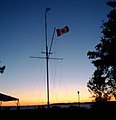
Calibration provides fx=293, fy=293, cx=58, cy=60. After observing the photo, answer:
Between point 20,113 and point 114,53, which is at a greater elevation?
point 114,53

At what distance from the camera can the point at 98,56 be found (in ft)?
120

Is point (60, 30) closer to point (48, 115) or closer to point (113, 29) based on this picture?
point (113, 29)

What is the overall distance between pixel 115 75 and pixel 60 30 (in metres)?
9.13

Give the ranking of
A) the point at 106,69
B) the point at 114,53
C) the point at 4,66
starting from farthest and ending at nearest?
the point at 4,66, the point at 106,69, the point at 114,53

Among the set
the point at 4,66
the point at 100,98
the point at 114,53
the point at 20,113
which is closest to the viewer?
the point at 20,113

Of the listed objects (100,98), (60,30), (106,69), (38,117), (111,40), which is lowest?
(38,117)

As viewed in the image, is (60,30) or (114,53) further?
(60,30)

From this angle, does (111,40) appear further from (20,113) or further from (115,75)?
(20,113)

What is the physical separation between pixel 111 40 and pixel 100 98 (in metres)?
10.6

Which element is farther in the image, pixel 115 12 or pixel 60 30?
pixel 60 30

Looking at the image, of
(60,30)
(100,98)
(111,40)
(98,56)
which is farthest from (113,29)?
(100,98)

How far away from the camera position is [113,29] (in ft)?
112

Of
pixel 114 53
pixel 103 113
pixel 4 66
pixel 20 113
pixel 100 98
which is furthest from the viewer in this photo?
pixel 100 98

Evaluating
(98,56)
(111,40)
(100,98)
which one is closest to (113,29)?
(111,40)
